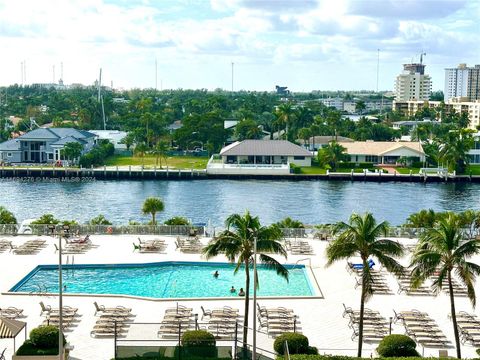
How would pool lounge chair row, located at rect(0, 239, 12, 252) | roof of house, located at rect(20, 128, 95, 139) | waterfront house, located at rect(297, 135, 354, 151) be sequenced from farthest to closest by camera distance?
waterfront house, located at rect(297, 135, 354, 151) < roof of house, located at rect(20, 128, 95, 139) < pool lounge chair row, located at rect(0, 239, 12, 252)

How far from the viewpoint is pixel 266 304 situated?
39.1 meters


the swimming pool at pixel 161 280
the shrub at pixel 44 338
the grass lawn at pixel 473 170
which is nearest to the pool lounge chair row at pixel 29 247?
the swimming pool at pixel 161 280

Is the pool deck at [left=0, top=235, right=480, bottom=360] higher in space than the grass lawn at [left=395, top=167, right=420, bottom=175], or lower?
higher

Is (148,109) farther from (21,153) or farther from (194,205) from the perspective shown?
(194,205)

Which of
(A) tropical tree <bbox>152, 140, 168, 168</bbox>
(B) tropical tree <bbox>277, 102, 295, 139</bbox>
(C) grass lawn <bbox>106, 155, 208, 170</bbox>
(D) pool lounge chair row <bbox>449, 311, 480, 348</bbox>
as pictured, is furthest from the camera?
(B) tropical tree <bbox>277, 102, 295, 139</bbox>

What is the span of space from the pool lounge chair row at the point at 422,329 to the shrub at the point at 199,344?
30.6ft

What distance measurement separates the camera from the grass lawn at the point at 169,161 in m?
121

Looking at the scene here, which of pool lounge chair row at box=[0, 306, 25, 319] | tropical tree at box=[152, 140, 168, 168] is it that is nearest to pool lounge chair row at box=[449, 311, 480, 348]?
pool lounge chair row at box=[0, 306, 25, 319]

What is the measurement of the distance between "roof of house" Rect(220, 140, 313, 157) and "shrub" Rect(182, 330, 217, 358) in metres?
88.4

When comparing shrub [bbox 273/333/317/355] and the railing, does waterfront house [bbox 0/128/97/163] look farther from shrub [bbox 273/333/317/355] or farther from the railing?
shrub [bbox 273/333/317/355]

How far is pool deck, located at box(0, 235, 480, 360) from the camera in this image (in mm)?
33000

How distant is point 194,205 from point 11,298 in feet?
163

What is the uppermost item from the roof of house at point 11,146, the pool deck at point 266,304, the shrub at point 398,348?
the roof of house at point 11,146

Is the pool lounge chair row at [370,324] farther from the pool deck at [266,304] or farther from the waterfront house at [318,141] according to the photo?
the waterfront house at [318,141]
